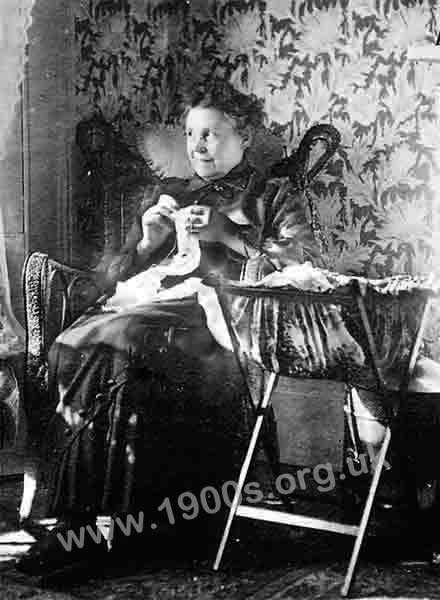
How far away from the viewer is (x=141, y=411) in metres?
2.52

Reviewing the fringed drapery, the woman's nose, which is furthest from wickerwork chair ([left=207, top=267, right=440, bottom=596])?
the fringed drapery

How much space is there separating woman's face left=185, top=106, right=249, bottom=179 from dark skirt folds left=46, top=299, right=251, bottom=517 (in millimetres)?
447

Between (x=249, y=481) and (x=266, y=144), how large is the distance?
1089 millimetres

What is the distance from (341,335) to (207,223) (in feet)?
2.17

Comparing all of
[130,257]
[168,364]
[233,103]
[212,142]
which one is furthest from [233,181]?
[168,364]

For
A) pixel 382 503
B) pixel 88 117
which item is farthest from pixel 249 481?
pixel 88 117

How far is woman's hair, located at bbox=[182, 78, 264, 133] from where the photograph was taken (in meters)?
2.65

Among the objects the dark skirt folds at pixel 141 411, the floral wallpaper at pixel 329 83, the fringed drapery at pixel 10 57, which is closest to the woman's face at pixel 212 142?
the floral wallpaper at pixel 329 83

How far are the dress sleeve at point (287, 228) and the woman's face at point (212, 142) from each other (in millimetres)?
169

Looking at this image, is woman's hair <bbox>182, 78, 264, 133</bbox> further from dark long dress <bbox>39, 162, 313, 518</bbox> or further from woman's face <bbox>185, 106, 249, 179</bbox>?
dark long dress <bbox>39, 162, 313, 518</bbox>

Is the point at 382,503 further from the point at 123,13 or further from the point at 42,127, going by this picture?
the point at 123,13

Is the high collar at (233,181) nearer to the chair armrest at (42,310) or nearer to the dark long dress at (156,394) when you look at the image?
the dark long dress at (156,394)

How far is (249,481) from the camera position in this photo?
2.70m

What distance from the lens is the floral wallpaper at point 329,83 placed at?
243 cm
